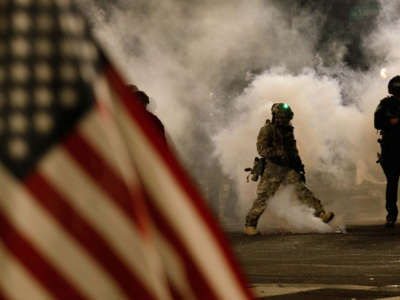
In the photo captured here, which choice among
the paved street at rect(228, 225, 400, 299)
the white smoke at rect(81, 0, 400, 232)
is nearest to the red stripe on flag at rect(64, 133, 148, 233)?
the paved street at rect(228, 225, 400, 299)

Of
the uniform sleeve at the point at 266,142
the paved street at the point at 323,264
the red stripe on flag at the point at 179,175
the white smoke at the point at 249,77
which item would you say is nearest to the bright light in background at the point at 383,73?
the white smoke at the point at 249,77

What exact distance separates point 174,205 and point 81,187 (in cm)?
15

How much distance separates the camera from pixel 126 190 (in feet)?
4.09

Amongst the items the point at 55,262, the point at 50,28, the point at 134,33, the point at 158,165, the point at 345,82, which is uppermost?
the point at 134,33

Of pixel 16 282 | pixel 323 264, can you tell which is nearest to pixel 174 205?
pixel 16 282

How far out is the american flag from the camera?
121 centimetres

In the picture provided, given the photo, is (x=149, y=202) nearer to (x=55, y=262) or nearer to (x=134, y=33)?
(x=55, y=262)

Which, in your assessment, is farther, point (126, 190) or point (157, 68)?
point (157, 68)

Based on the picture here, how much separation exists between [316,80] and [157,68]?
523 cm

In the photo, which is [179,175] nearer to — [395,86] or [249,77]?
[395,86]

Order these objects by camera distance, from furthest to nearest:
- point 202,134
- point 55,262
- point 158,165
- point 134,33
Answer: point 134,33 < point 202,134 < point 158,165 < point 55,262

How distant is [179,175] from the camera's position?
1.33 meters

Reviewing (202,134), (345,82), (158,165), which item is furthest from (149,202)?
(345,82)

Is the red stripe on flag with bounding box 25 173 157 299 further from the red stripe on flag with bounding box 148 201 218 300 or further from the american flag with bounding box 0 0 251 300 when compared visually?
the red stripe on flag with bounding box 148 201 218 300
